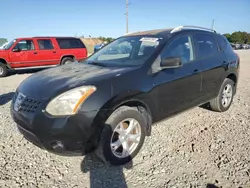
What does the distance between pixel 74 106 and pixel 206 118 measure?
302 centimetres

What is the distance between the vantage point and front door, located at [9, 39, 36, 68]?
10273 mm

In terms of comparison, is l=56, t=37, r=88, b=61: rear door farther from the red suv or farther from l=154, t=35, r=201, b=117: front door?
l=154, t=35, r=201, b=117: front door

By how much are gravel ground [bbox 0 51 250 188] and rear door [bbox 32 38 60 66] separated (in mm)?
7575

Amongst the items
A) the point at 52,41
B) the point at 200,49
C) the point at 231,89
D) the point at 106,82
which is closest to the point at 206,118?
the point at 231,89

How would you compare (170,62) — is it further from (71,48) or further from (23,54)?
(71,48)

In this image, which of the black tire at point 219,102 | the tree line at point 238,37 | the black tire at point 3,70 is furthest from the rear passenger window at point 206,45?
the tree line at point 238,37

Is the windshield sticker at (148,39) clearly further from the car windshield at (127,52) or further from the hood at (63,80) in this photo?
the hood at (63,80)

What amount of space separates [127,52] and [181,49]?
2.98 ft

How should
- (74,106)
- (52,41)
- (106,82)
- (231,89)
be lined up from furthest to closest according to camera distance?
(52,41) → (231,89) → (106,82) → (74,106)

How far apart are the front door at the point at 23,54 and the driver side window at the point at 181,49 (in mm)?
8947

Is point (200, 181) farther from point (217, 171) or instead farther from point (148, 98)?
point (148, 98)

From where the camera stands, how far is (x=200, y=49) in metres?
3.93

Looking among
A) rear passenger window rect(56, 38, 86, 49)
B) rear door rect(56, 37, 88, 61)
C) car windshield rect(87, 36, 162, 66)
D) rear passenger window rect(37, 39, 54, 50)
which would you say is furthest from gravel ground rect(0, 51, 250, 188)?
rear passenger window rect(56, 38, 86, 49)

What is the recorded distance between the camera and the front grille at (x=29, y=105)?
2503 mm
